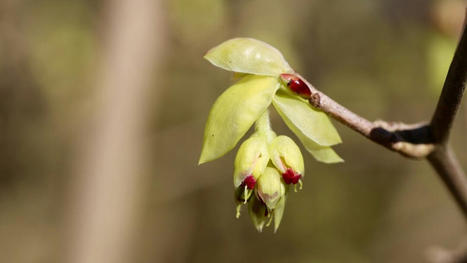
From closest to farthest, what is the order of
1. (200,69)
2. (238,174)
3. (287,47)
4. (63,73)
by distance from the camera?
(238,174), (287,47), (63,73), (200,69)

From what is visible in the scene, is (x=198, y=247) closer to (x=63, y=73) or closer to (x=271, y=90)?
(x=63, y=73)

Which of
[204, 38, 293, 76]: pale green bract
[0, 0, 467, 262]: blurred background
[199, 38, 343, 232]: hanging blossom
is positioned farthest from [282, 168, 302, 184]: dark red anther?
[0, 0, 467, 262]: blurred background

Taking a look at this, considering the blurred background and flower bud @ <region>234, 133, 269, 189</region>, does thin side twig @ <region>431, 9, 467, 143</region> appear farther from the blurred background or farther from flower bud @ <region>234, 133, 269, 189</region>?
the blurred background

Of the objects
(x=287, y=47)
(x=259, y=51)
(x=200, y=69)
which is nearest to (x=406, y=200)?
(x=287, y=47)

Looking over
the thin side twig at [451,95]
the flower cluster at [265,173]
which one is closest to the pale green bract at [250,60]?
the flower cluster at [265,173]

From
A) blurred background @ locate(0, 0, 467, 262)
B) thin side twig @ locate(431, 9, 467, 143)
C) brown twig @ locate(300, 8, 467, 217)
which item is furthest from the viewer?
blurred background @ locate(0, 0, 467, 262)

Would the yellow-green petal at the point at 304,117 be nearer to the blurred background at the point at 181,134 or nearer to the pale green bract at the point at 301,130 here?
the pale green bract at the point at 301,130
